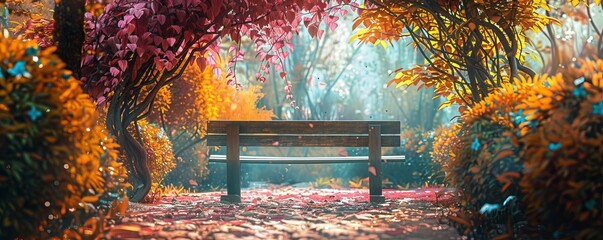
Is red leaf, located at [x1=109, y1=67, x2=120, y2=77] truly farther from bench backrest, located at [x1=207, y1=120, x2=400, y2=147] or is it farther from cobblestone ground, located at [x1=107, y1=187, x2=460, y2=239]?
bench backrest, located at [x1=207, y1=120, x2=400, y2=147]

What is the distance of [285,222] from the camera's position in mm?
6367

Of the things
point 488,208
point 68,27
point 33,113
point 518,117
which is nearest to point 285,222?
point 488,208

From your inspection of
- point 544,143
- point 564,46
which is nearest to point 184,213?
point 544,143

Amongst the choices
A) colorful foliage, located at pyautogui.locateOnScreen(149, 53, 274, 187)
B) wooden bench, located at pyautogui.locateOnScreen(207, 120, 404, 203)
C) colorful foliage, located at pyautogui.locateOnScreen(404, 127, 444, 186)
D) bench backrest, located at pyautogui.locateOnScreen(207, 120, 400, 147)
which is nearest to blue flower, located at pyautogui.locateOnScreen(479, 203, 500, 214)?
wooden bench, located at pyautogui.locateOnScreen(207, 120, 404, 203)

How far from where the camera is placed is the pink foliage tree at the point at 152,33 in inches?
294

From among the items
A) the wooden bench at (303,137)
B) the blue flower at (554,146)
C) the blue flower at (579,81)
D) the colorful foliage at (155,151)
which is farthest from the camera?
the colorful foliage at (155,151)

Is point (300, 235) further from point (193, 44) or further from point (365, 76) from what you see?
point (365, 76)

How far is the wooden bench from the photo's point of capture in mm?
9156

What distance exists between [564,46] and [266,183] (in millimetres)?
8634

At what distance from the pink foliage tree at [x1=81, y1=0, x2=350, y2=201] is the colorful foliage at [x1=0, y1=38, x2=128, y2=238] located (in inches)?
97.8

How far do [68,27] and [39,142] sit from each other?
1558 millimetres

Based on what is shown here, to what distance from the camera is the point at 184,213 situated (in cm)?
719

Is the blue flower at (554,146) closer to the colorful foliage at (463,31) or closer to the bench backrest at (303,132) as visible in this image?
the colorful foliage at (463,31)

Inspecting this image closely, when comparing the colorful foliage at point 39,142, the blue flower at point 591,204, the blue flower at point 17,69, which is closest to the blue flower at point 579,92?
the blue flower at point 591,204
